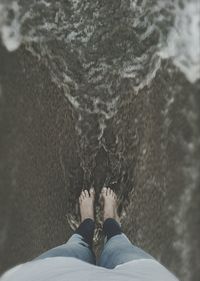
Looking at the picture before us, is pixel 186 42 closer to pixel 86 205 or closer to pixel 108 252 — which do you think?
pixel 86 205

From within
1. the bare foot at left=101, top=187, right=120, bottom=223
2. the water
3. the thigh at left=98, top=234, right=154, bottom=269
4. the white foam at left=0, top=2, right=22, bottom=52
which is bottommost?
the thigh at left=98, top=234, right=154, bottom=269

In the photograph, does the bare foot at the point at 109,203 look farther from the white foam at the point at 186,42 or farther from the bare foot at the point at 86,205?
the white foam at the point at 186,42

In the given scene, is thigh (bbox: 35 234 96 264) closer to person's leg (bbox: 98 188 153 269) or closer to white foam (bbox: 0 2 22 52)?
person's leg (bbox: 98 188 153 269)

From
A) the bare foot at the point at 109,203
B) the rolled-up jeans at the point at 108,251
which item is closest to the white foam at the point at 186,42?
the bare foot at the point at 109,203

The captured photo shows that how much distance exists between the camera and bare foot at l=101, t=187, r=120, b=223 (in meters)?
A: 1.80

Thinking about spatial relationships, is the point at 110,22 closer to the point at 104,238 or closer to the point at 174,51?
the point at 174,51

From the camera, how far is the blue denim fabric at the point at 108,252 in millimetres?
1362

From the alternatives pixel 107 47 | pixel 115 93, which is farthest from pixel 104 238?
pixel 107 47

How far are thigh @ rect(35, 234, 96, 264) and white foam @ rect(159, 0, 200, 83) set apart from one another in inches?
27.7

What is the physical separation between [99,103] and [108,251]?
55 centimetres

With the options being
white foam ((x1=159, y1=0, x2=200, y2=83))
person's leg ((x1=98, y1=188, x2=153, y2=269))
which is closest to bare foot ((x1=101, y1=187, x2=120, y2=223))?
person's leg ((x1=98, y1=188, x2=153, y2=269))

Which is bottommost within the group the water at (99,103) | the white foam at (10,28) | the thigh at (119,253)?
the thigh at (119,253)

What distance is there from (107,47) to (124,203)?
559mm

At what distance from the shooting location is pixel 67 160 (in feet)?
Result: 5.92
